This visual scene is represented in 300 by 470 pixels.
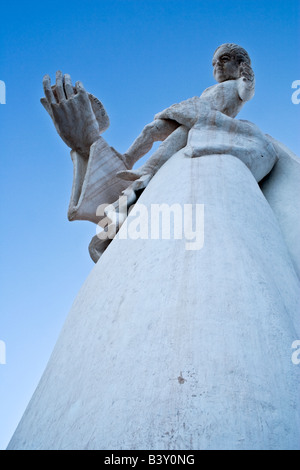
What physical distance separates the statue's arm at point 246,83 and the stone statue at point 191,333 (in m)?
0.97

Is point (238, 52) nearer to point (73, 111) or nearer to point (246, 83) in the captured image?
point (246, 83)

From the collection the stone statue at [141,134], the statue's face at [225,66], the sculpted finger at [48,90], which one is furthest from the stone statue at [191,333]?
the sculpted finger at [48,90]

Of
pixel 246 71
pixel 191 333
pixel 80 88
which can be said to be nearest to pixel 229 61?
pixel 246 71

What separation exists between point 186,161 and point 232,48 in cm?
196

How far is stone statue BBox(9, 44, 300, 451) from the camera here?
197 centimetres

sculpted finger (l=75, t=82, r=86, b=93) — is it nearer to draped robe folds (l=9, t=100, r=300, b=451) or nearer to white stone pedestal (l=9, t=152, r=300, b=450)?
draped robe folds (l=9, t=100, r=300, b=451)

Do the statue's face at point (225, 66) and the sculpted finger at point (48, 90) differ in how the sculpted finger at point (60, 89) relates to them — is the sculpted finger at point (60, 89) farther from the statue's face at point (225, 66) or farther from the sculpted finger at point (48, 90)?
the statue's face at point (225, 66)

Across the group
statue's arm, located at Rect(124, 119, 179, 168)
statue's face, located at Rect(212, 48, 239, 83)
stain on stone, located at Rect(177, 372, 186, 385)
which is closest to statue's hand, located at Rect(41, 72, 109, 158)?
statue's arm, located at Rect(124, 119, 179, 168)

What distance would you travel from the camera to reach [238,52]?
5414 millimetres

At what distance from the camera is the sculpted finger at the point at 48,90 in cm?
504

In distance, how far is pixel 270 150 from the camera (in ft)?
15.1

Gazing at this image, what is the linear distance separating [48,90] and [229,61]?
1.96 meters

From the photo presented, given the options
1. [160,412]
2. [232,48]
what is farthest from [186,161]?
[160,412]
